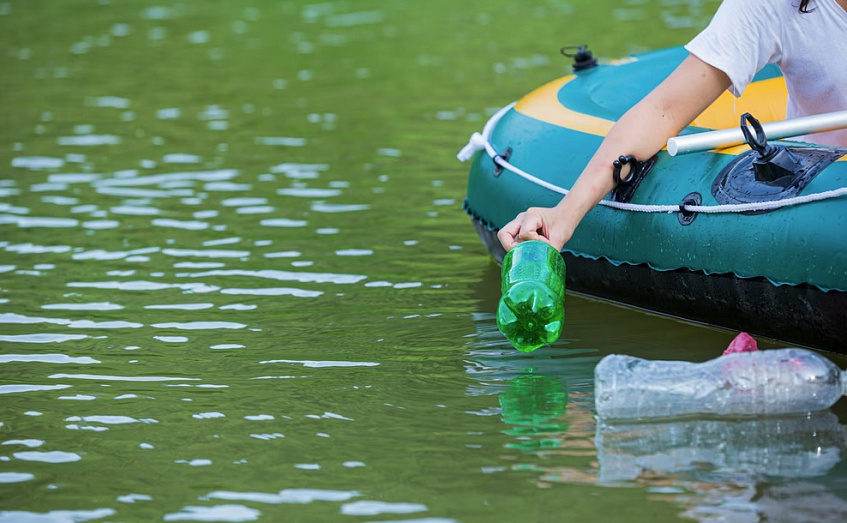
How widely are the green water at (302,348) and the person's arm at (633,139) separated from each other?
38cm

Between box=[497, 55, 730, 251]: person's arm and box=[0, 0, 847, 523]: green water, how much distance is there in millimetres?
378

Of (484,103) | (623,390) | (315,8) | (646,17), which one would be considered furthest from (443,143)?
(315,8)

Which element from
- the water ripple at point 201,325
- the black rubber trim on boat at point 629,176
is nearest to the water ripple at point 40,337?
the water ripple at point 201,325

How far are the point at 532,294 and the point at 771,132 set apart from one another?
73 cm

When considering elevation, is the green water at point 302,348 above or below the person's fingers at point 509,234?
below

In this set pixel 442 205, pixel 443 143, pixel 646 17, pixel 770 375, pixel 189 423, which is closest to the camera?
pixel 770 375

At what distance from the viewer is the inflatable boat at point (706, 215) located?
284cm

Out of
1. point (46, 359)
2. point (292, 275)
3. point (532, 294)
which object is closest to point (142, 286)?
point (292, 275)

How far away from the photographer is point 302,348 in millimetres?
3400

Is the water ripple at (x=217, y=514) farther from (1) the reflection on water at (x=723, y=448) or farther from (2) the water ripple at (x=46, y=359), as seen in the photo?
(2) the water ripple at (x=46, y=359)

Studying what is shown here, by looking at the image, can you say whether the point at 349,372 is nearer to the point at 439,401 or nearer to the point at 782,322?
the point at 439,401

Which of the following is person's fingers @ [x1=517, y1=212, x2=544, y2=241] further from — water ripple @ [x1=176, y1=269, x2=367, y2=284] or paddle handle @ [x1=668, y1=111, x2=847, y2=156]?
water ripple @ [x1=176, y1=269, x2=367, y2=284]

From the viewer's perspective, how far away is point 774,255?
114 inches

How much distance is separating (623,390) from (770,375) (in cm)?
32
